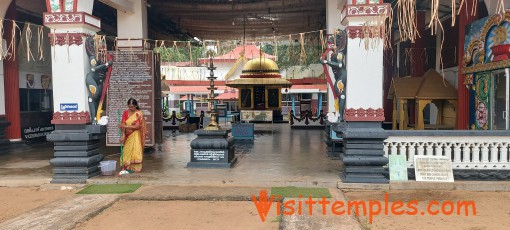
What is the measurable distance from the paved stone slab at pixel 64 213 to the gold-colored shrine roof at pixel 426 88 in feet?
28.1

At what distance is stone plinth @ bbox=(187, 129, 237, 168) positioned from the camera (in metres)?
8.24

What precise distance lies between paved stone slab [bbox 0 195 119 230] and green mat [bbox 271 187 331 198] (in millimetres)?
2624

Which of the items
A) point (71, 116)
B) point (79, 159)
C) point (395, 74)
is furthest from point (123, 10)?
point (395, 74)

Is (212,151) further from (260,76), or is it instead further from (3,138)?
(260,76)

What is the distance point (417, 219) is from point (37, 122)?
1262cm

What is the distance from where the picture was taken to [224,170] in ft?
26.1

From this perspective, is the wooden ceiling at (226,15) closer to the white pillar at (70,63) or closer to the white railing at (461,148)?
the white pillar at (70,63)

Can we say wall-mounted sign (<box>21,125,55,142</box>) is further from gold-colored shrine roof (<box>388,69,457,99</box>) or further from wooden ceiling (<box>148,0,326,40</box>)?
gold-colored shrine roof (<box>388,69,457,99</box>)

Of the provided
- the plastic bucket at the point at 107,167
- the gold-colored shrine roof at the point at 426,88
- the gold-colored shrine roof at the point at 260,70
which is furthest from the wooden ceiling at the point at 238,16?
the gold-colored shrine roof at the point at 260,70

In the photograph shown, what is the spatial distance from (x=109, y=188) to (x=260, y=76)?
49.3ft

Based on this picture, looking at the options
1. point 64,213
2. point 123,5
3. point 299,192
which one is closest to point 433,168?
point 299,192

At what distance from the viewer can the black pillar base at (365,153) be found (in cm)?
668

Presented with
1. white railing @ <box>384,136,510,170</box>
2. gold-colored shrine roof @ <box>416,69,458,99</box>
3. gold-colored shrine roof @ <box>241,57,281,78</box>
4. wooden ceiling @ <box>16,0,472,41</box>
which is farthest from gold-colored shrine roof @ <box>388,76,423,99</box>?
gold-colored shrine roof @ <box>241,57,281,78</box>

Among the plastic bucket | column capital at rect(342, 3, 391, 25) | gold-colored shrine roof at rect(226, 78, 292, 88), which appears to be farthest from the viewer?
gold-colored shrine roof at rect(226, 78, 292, 88)
